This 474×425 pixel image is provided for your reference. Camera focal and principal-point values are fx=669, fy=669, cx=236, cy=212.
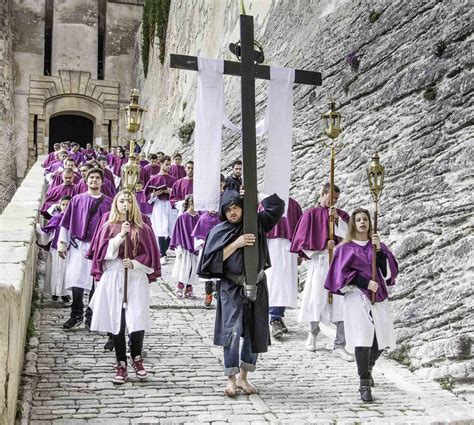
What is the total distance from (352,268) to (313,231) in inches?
67.8

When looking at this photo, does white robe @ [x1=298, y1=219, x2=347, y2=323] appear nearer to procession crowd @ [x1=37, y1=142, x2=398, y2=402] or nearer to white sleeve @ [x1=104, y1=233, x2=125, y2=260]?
procession crowd @ [x1=37, y1=142, x2=398, y2=402]

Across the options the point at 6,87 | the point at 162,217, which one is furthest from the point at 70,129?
the point at 162,217

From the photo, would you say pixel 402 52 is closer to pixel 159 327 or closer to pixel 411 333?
pixel 411 333

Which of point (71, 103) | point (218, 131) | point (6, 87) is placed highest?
point (6, 87)

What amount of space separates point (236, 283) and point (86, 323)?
273 centimetres

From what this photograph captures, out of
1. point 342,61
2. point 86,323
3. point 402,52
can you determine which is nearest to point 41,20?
point 342,61

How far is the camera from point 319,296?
25.2 ft

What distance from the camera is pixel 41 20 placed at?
101 feet

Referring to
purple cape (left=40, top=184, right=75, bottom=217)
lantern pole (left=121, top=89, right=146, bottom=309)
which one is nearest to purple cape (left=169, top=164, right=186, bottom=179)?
purple cape (left=40, top=184, right=75, bottom=217)

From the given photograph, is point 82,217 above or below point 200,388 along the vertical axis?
above

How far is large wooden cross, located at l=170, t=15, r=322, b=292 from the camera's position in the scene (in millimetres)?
5680

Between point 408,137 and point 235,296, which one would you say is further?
point 408,137

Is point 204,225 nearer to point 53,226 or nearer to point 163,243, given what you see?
point 53,226

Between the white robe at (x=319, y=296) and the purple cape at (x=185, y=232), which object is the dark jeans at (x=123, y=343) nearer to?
the white robe at (x=319, y=296)
